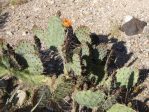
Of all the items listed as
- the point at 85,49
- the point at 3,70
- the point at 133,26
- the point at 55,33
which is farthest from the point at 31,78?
the point at 133,26

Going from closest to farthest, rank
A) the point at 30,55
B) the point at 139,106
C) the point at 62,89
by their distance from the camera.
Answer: the point at 62,89 → the point at 139,106 → the point at 30,55

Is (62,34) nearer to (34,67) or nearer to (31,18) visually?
(34,67)

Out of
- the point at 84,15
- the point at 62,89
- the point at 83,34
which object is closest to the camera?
the point at 62,89

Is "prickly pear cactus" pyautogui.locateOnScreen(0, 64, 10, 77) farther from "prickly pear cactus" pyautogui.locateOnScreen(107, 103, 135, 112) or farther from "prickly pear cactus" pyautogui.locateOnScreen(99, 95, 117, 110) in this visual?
"prickly pear cactus" pyautogui.locateOnScreen(107, 103, 135, 112)

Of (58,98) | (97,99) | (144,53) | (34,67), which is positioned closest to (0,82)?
(34,67)

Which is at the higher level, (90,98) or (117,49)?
(117,49)

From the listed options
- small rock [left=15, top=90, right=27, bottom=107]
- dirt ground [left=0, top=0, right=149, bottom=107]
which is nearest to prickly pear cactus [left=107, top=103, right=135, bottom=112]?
small rock [left=15, top=90, right=27, bottom=107]

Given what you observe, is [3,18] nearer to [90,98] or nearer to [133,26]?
[133,26]
